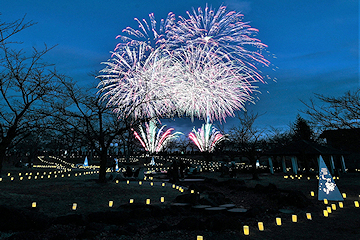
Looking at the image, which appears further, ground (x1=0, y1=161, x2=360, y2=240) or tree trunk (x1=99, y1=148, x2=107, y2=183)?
tree trunk (x1=99, y1=148, x2=107, y2=183)

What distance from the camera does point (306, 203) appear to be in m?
9.66

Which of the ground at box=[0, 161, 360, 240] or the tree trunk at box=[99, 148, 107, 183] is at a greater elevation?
the tree trunk at box=[99, 148, 107, 183]

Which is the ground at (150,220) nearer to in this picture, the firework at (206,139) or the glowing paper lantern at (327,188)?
the glowing paper lantern at (327,188)

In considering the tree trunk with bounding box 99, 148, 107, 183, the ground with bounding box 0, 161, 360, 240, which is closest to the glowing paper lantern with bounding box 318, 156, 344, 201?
the ground with bounding box 0, 161, 360, 240

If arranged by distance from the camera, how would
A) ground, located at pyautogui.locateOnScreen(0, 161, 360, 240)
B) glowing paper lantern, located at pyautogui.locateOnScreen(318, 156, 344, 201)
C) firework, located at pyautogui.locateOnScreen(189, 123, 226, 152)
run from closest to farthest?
ground, located at pyautogui.locateOnScreen(0, 161, 360, 240), glowing paper lantern, located at pyautogui.locateOnScreen(318, 156, 344, 201), firework, located at pyautogui.locateOnScreen(189, 123, 226, 152)

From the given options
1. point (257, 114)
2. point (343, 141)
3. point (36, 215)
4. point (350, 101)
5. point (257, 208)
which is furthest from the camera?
point (257, 114)

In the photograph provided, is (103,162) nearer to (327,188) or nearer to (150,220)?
(150,220)

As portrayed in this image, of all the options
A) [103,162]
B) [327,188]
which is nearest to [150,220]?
[103,162]

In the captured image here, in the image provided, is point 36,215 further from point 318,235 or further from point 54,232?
point 318,235

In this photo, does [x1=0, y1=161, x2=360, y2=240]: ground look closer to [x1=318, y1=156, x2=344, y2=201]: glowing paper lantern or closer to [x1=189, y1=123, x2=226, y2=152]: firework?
[x1=318, y1=156, x2=344, y2=201]: glowing paper lantern

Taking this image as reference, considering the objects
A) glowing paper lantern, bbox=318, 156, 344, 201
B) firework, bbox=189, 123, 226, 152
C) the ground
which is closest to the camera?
the ground

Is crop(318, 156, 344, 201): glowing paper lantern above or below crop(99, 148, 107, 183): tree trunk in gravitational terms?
below

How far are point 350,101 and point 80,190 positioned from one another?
1291cm

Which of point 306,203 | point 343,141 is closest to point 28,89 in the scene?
point 306,203
